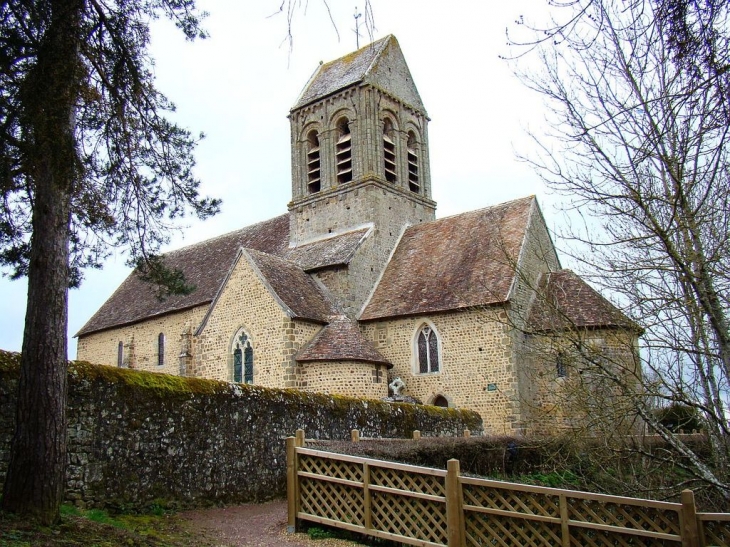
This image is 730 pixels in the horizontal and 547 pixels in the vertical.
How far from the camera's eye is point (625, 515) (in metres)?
7.39

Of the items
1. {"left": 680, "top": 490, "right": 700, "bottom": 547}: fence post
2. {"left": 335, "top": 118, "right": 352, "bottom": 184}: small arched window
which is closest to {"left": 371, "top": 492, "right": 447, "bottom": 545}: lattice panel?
{"left": 680, "top": 490, "right": 700, "bottom": 547}: fence post

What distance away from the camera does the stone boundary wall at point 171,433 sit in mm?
9922

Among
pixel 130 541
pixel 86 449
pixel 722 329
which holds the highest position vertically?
pixel 722 329

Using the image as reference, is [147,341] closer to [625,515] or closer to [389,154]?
[389,154]

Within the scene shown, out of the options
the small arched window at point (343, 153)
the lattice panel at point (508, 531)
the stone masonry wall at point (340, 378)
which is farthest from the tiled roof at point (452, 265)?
the lattice panel at point (508, 531)

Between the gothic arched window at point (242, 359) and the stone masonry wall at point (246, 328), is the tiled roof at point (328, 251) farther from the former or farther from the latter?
the gothic arched window at point (242, 359)

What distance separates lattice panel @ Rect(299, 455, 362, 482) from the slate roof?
21.6m

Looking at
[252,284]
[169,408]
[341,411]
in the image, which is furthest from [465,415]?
[169,408]

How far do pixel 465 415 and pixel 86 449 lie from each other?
1289 cm

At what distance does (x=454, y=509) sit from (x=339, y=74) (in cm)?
2575

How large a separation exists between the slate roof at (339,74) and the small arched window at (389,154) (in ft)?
8.11

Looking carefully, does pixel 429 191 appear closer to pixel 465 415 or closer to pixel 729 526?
pixel 465 415

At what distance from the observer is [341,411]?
1519cm

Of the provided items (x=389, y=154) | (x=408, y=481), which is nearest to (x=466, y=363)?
(x=389, y=154)
